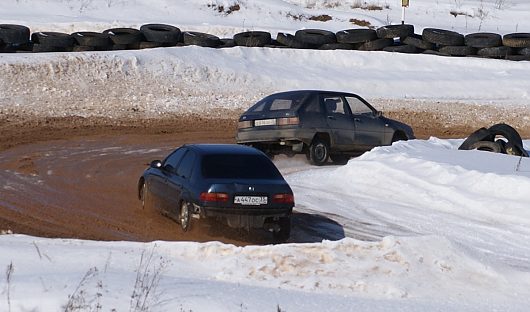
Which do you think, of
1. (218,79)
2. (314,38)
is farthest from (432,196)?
(314,38)

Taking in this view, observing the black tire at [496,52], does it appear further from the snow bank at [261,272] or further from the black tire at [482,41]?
the snow bank at [261,272]

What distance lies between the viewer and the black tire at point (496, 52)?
3444 cm

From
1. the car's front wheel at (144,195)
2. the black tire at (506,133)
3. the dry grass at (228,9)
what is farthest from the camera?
the dry grass at (228,9)

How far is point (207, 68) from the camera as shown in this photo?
100.0 feet

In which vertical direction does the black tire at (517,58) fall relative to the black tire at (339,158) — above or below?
above

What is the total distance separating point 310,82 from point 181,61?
393cm

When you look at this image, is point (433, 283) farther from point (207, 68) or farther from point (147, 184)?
point (207, 68)

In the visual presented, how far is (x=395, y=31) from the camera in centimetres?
3419

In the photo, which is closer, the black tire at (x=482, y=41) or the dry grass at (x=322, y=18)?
the black tire at (x=482, y=41)

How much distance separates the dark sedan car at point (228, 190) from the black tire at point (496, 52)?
21781 mm

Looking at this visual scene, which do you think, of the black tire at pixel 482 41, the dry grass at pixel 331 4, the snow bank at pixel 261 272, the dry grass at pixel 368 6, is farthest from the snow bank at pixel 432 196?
the dry grass at pixel 368 6

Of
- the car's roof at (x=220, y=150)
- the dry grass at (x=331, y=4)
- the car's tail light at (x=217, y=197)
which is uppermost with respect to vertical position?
the car's roof at (x=220, y=150)

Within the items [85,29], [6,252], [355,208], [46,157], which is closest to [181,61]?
[85,29]

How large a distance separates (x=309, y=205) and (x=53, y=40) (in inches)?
624
